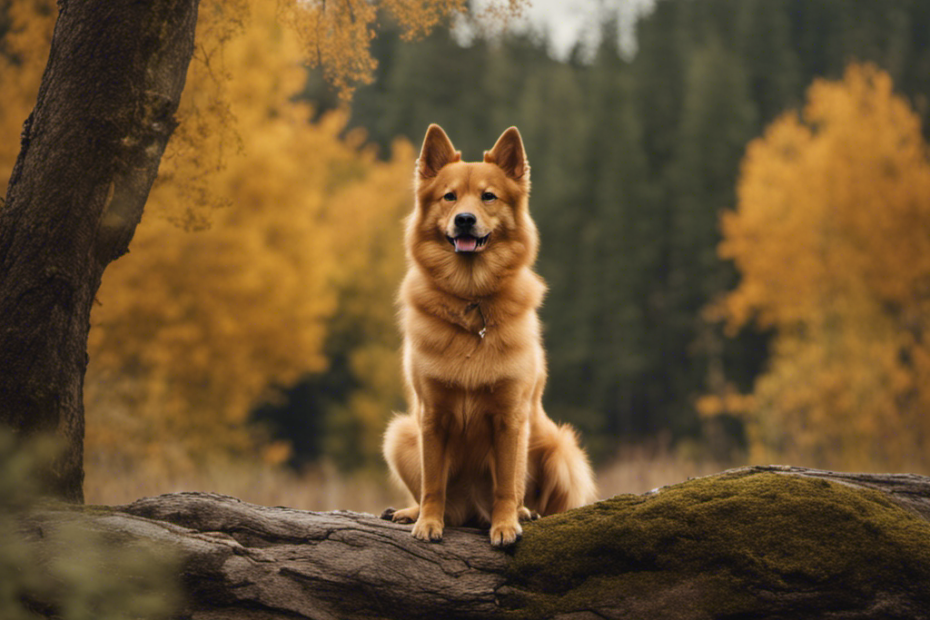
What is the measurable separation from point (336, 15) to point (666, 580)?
15.0 ft

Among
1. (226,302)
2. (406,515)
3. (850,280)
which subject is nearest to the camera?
(406,515)

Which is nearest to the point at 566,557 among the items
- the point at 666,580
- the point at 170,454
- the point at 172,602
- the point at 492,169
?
the point at 666,580

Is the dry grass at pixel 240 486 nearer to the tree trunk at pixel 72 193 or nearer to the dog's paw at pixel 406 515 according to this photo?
the dog's paw at pixel 406 515

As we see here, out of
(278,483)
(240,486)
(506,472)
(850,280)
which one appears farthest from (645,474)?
(850,280)

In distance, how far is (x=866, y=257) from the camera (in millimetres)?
18078

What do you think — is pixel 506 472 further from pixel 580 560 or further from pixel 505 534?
pixel 580 560

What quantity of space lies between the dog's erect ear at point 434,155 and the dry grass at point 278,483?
259 inches

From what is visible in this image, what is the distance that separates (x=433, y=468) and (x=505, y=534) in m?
0.50

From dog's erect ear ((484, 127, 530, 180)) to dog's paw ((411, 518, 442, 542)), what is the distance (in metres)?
2.00

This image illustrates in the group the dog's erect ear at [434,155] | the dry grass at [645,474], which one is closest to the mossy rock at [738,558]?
the dog's erect ear at [434,155]

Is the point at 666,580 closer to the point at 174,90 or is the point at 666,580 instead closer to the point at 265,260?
the point at 174,90

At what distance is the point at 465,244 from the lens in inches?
159

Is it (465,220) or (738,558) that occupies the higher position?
(465,220)

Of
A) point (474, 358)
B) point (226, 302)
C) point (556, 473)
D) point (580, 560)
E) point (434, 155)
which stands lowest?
point (580, 560)
